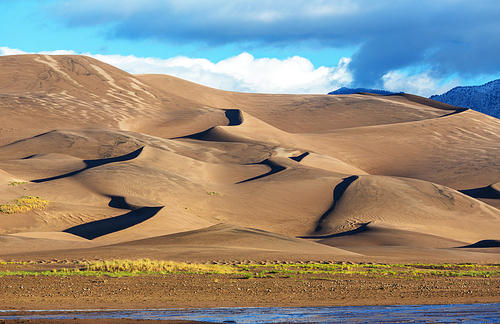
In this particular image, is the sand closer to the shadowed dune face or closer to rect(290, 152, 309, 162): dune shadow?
the shadowed dune face

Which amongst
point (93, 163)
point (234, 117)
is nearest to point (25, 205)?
point (93, 163)

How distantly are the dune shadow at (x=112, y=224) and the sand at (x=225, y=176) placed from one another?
0.56 feet

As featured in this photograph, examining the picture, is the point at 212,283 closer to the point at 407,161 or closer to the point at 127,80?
the point at 407,161

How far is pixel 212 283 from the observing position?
19297 millimetres

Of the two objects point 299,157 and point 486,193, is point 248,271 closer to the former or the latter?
point 299,157

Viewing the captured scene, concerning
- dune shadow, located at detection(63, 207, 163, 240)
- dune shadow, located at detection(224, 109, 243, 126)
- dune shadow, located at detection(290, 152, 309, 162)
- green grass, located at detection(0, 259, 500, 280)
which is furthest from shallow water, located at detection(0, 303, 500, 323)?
dune shadow, located at detection(224, 109, 243, 126)

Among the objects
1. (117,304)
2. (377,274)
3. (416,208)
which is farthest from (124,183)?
(117,304)

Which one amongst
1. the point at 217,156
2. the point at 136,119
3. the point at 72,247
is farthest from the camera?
the point at 136,119

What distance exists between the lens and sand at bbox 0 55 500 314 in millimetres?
35312

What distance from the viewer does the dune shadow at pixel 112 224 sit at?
1603 inches

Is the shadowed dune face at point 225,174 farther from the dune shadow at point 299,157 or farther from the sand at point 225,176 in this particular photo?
the dune shadow at point 299,157

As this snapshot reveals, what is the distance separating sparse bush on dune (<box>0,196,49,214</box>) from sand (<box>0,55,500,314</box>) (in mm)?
793

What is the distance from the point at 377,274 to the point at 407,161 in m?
69.3

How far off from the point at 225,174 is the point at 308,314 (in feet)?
177
